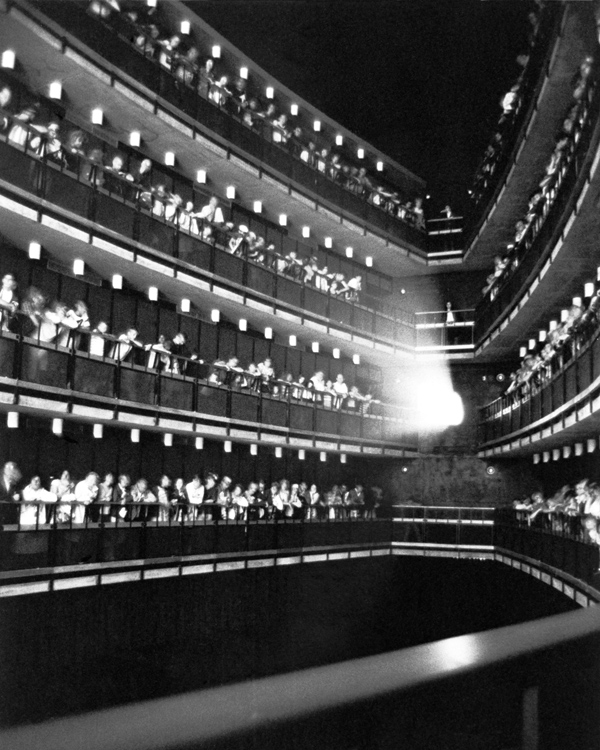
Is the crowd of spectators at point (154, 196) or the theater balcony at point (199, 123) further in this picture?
the theater balcony at point (199, 123)

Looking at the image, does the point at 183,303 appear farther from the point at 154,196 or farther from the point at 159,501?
the point at 159,501

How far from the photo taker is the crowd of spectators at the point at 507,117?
22.7m

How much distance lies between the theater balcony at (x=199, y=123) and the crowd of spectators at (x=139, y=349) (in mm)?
4840

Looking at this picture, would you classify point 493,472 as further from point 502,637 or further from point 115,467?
point 502,637

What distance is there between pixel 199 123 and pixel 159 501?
10.2 m

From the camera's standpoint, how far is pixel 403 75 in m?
24.5

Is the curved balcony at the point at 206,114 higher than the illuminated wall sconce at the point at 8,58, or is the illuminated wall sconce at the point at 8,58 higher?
the curved balcony at the point at 206,114

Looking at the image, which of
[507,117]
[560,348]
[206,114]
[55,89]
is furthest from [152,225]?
[507,117]

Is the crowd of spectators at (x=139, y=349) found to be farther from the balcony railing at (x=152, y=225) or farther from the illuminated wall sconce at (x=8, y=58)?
the illuminated wall sconce at (x=8, y=58)

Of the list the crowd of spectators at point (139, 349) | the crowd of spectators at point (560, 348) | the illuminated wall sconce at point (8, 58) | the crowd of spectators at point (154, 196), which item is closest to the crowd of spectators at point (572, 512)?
the crowd of spectators at point (560, 348)

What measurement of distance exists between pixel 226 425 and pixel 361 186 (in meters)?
12.1

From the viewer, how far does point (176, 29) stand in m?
24.8

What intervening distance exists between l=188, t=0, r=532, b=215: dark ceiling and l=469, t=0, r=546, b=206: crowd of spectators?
42 cm

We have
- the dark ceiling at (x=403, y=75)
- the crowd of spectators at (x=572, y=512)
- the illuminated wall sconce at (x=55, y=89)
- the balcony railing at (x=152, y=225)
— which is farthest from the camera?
the dark ceiling at (x=403, y=75)
